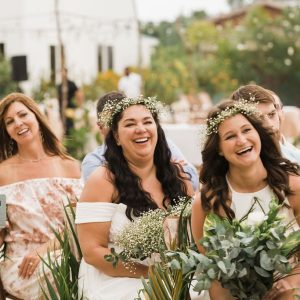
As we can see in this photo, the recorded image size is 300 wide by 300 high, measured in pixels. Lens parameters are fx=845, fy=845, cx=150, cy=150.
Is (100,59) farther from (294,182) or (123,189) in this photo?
(294,182)

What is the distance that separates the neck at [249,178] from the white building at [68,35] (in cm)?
1628

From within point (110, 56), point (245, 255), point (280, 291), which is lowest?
point (110, 56)

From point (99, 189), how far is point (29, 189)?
1.10 metres

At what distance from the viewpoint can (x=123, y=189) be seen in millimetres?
4332

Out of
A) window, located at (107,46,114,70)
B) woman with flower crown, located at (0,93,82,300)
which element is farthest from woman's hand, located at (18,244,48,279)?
window, located at (107,46,114,70)

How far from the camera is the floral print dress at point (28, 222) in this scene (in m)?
5.04

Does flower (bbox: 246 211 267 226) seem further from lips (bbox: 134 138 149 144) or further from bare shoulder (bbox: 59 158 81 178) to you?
bare shoulder (bbox: 59 158 81 178)

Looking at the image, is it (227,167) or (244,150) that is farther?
(227,167)

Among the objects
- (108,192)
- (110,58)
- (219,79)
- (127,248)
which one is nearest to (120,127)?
(108,192)

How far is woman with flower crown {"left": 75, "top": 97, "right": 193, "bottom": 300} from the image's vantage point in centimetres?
423

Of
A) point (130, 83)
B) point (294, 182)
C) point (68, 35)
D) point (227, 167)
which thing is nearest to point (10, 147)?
point (227, 167)

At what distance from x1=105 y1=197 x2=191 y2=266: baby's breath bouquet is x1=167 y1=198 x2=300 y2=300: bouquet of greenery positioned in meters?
0.51

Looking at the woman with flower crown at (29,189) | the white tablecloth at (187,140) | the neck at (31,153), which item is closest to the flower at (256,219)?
the woman with flower crown at (29,189)

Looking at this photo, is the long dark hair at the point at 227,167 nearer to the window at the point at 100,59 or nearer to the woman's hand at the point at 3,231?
the woman's hand at the point at 3,231
